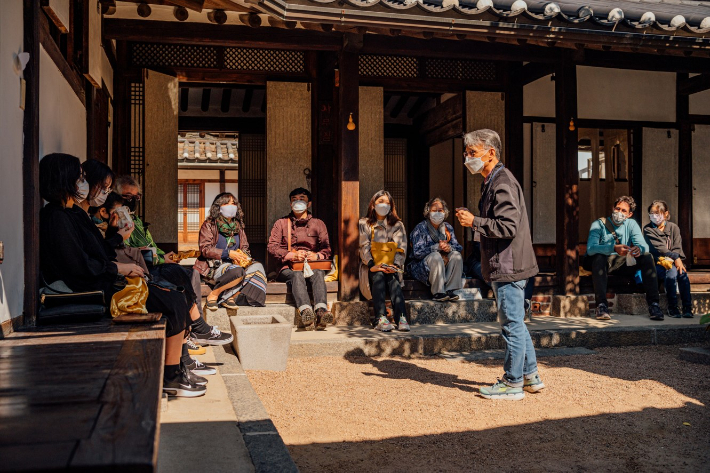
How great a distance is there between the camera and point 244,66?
8492mm

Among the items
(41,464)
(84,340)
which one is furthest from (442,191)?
(41,464)

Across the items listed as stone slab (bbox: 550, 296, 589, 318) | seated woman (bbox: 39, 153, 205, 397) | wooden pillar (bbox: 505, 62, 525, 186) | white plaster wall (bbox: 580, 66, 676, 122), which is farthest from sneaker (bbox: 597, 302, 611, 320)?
seated woman (bbox: 39, 153, 205, 397)

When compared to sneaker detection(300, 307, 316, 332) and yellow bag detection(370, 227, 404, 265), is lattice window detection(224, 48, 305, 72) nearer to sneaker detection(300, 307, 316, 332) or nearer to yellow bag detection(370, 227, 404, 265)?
yellow bag detection(370, 227, 404, 265)

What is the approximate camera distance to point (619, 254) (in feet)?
26.2

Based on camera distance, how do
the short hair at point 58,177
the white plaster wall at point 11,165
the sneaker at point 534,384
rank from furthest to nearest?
the sneaker at point 534,384, the short hair at point 58,177, the white plaster wall at point 11,165

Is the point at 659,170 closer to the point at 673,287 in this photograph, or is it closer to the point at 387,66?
the point at 673,287

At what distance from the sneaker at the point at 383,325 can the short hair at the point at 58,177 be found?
12.5ft

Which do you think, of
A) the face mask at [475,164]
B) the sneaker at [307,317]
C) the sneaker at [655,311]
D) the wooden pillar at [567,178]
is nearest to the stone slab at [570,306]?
the wooden pillar at [567,178]

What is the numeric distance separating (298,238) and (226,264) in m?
1.06

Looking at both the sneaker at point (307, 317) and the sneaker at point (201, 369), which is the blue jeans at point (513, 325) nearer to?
the sneaker at point (201, 369)

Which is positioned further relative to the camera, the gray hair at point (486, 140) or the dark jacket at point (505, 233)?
the gray hair at point (486, 140)

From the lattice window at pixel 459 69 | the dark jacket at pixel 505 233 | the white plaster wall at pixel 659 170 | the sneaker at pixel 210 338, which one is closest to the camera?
the dark jacket at pixel 505 233

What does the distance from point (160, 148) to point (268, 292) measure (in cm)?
263

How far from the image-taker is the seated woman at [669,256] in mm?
8055
